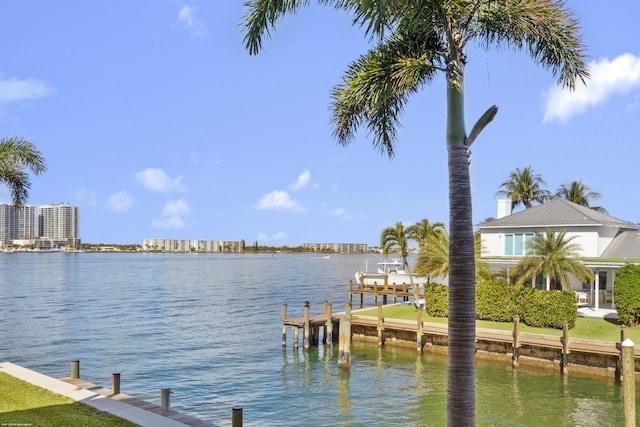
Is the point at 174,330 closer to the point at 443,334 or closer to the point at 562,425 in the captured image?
the point at 443,334

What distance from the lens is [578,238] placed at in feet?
120

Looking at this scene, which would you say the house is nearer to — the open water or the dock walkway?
the open water

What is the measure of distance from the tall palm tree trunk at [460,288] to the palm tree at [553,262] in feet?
87.4

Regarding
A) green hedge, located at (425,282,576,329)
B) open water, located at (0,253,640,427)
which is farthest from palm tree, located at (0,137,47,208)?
green hedge, located at (425,282,576,329)

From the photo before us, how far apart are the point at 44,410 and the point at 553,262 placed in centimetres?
2822

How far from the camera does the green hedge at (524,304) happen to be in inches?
1155

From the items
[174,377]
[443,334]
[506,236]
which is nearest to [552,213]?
[506,236]

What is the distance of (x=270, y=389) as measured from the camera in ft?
82.0

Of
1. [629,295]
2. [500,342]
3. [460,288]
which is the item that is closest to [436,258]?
[500,342]

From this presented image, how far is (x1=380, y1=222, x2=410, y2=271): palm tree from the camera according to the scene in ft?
187

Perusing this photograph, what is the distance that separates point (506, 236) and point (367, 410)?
22.7 meters

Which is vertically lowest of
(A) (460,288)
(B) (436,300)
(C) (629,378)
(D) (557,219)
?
(B) (436,300)

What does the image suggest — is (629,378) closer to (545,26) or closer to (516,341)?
(545,26)

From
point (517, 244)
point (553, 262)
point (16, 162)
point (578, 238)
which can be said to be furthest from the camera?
point (517, 244)
